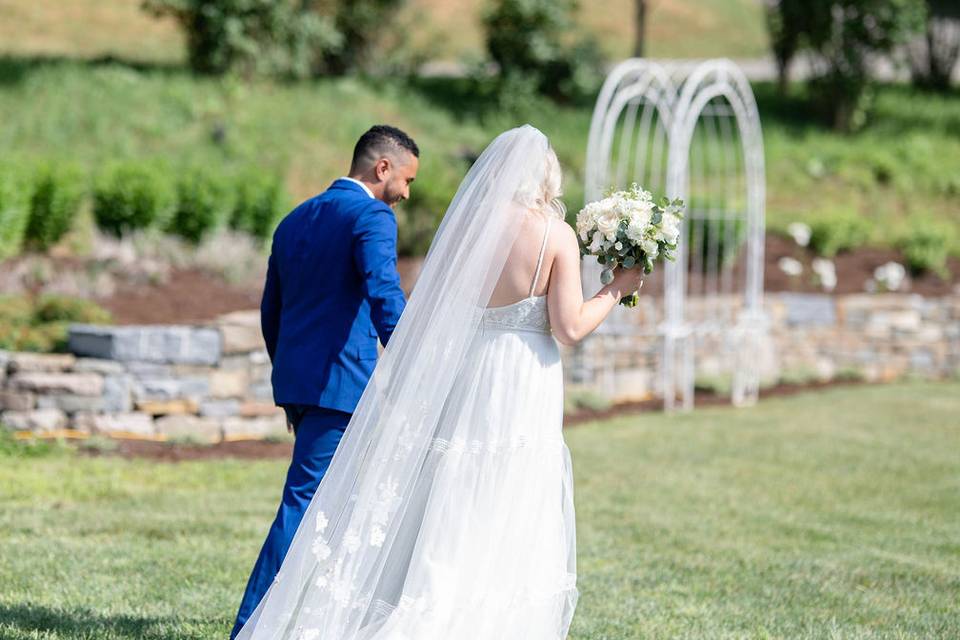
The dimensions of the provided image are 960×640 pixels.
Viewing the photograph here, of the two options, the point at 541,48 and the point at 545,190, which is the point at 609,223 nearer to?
the point at 545,190

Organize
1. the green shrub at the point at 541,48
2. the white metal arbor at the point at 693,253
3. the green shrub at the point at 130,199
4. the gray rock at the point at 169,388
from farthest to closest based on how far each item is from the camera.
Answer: the green shrub at the point at 541,48
the green shrub at the point at 130,199
the white metal arbor at the point at 693,253
the gray rock at the point at 169,388

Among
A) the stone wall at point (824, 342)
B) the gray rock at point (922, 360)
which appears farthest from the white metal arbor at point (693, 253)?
the gray rock at point (922, 360)

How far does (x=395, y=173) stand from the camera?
178 inches

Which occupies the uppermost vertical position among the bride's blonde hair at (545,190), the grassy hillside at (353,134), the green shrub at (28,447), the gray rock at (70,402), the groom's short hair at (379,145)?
the grassy hillside at (353,134)

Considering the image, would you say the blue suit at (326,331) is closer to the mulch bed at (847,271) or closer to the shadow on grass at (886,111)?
the mulch bed at (847,271)

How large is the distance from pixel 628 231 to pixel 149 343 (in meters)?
5.49

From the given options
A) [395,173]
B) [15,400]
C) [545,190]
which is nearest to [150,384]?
[15,400]

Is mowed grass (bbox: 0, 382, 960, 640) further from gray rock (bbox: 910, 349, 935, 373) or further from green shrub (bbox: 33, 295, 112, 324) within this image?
gray rock (bbox: 910, 349, 935, 373)

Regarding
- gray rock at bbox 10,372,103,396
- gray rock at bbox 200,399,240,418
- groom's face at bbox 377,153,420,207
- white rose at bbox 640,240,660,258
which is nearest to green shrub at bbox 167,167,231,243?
gray rock at bbox 200,399,240,418

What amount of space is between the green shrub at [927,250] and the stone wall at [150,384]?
962cm

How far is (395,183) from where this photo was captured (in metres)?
4.52

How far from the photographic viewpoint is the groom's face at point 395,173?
4512mm

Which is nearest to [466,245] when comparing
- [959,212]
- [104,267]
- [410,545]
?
[410,545]

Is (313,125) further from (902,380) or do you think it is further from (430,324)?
(430,324)
